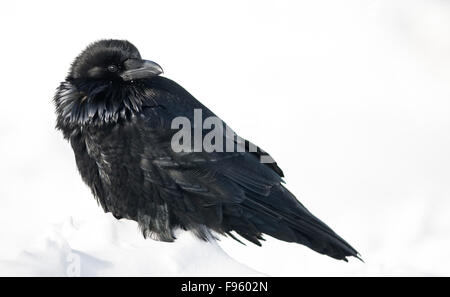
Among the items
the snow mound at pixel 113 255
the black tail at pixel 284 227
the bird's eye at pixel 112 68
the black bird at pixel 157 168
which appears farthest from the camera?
the bird's eye at pixel 112 68

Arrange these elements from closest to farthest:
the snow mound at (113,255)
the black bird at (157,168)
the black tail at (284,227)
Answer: the snow mound at (113,255) → the black bird at (157,168) → the black tail at (284,227)

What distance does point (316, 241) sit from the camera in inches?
270

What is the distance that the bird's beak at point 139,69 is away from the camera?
683 centimetres

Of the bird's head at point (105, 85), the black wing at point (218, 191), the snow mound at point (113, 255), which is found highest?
the bird's head at point (105, 85)

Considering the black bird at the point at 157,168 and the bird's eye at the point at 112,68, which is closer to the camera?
the black bird at the point at 157,168

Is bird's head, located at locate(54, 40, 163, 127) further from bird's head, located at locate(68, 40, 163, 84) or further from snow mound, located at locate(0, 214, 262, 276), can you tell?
snow mound, located at locate(0, 214, 262, 276)

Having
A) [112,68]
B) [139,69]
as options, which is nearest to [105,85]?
[112,68]

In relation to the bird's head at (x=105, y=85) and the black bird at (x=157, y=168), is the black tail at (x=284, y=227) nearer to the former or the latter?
the black bird at (x=157, y=168)

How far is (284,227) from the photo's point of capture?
22.5ft

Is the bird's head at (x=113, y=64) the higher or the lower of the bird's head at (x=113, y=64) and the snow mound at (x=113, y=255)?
the higher

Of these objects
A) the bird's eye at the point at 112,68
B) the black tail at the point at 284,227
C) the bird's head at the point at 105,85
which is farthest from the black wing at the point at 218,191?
the bird's eye at the point at 112,68

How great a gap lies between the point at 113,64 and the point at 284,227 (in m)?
1.84

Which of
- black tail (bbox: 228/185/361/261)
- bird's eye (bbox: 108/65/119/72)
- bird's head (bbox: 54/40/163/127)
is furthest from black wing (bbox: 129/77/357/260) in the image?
bird's eye (bbox: 108/65/119/72)

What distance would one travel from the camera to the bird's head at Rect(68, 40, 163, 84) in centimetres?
691
